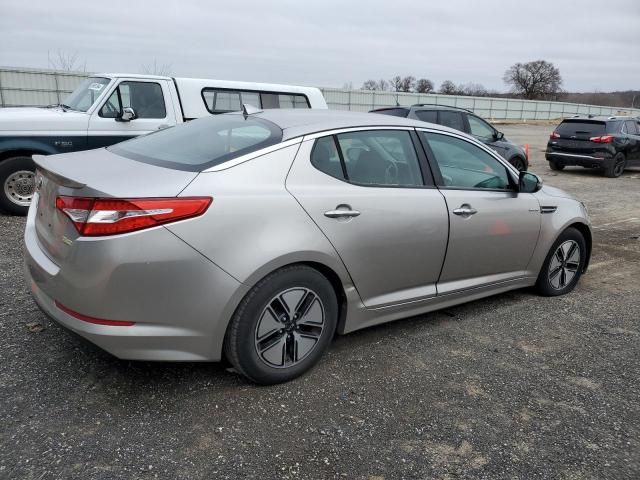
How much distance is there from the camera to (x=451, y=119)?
37.7ft

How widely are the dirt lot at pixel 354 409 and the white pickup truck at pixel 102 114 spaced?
131 inches

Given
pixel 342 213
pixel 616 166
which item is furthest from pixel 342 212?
pixel 616 166

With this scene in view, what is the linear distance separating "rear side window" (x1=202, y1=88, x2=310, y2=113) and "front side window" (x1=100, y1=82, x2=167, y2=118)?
2.34ft

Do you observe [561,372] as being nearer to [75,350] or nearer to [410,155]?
[410,155]

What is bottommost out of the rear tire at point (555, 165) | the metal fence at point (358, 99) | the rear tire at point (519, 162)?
the rear tire at point (555, 165)

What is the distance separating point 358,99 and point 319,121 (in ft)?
103

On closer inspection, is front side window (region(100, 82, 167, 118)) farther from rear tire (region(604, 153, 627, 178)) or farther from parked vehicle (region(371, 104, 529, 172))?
rear tire (region(604, 153, 627, 178))

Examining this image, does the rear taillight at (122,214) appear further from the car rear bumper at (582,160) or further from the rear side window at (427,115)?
the car rear bumper at (582,160)

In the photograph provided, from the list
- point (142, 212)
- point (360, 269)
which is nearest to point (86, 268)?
point (142, 212)

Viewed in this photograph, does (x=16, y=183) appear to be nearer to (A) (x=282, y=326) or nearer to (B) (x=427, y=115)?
(A) (x=282, y=326)

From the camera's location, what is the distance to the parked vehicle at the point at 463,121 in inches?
434

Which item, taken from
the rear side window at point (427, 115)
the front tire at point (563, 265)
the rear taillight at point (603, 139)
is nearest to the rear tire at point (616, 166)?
the rear taillight at point (603, 139)

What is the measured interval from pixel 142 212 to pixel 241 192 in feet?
1.71

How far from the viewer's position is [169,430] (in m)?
2.71
